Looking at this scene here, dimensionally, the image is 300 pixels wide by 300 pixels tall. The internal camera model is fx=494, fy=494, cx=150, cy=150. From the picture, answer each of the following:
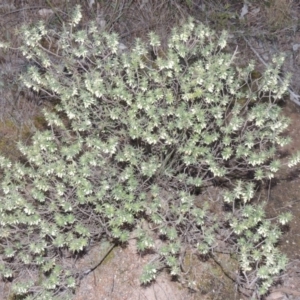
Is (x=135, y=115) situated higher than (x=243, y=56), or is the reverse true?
(x=135, y=115)

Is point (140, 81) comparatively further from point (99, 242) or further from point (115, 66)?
point (99, 242)

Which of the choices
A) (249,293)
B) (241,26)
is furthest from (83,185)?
(241,26)

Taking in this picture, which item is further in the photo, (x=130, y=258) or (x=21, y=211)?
(x=130, y=258)

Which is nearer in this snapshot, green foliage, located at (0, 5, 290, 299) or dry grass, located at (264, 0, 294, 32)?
green foliage, located at (0, 5, 290, 299)

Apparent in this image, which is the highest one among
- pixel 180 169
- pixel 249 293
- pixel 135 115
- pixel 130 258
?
pixel 135 115

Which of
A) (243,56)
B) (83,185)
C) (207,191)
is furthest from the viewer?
(243,56)

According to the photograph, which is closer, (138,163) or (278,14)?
(138,163)

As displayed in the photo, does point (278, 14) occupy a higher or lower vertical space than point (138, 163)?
higher

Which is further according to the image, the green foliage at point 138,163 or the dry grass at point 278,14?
the dry grass at point 278,14
